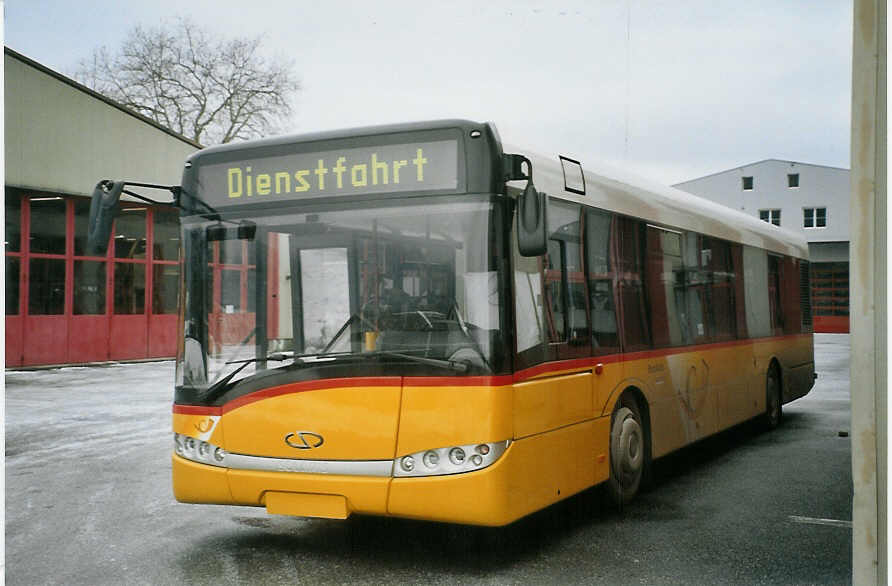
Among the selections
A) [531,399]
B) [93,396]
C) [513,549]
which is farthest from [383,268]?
[93,396]

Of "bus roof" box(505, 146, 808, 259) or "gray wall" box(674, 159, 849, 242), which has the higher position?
"gray wall" box(674, 159, 849, 242)

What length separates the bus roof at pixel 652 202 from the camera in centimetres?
639

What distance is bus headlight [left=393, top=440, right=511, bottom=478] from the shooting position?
5348mm

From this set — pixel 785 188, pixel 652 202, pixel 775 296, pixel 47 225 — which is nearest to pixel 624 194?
pixel 652 202

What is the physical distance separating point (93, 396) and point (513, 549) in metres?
12.1

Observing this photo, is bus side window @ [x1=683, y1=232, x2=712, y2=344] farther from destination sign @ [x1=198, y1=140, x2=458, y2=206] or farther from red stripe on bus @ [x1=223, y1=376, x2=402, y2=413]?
red stripe on bus @ [x1=223, y1=376, x2=402, y2=413]

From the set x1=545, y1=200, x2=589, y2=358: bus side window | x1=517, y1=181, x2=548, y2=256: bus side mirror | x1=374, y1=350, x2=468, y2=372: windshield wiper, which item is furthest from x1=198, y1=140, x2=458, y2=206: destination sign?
x1=545, y1=200, x2=589, y2=358: bus side window

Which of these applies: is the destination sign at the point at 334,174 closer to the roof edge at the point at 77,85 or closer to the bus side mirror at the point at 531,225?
the bus side mirror at the point at 531,225

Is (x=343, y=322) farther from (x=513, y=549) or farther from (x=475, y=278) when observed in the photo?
(x=513, y=549)

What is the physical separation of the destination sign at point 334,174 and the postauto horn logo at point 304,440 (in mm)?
1378

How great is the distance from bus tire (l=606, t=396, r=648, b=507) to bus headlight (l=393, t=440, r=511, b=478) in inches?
71.0

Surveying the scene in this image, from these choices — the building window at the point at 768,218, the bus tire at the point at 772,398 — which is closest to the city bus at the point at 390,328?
the bus tire at the point at 772,398

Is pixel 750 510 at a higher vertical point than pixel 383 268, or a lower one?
lower

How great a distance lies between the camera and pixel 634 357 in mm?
7418
